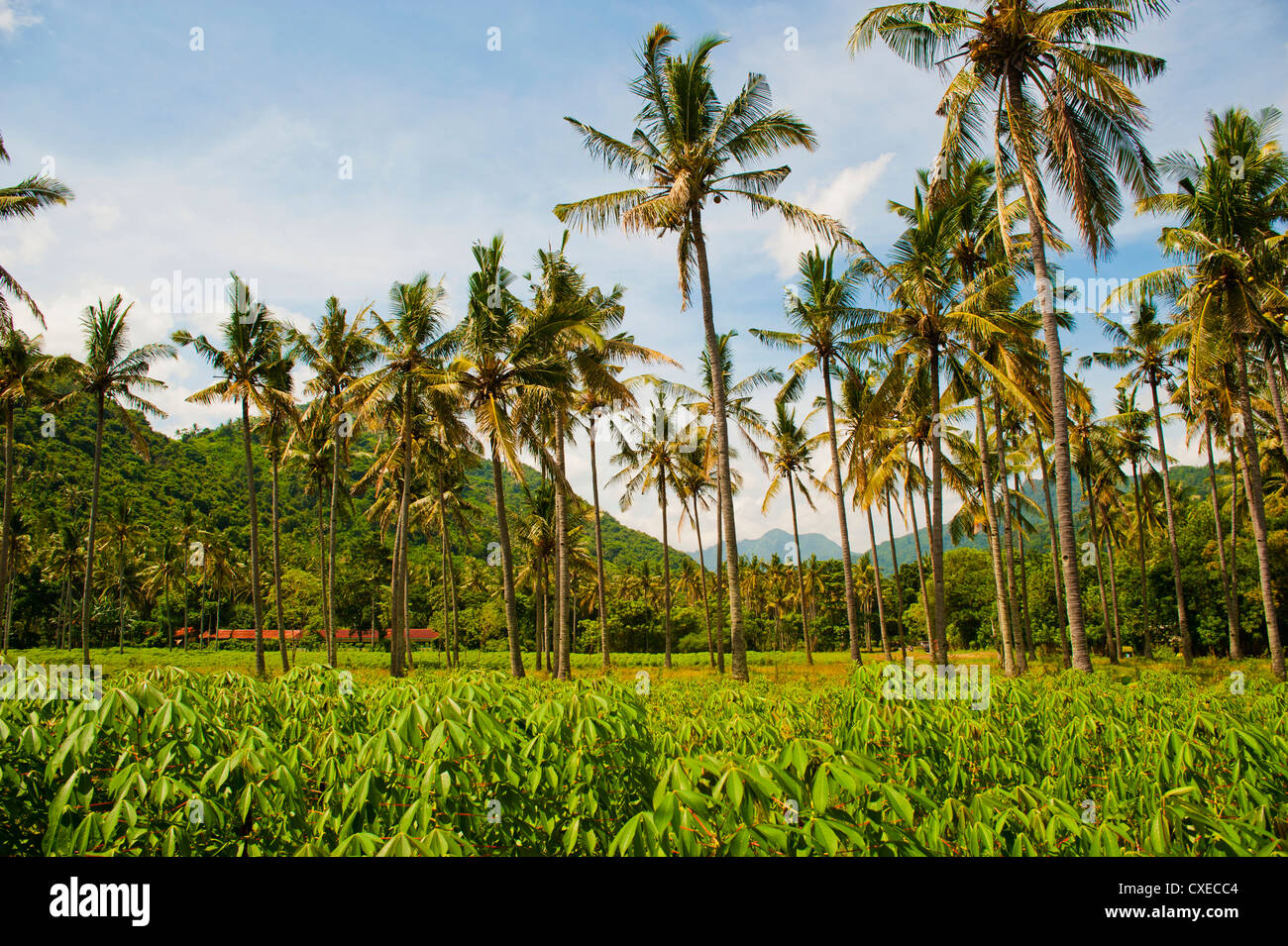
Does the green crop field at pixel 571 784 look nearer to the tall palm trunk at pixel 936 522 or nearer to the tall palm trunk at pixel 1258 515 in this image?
the tall palm trunk at pixel 936 522

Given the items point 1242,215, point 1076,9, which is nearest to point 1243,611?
point 1242,215

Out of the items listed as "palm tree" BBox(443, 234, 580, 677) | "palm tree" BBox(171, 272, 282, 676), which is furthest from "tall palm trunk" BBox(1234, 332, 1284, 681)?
"palm tree" BBox(171, 272, 282, 676)

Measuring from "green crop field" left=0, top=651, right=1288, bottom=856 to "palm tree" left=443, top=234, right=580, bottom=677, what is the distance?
1312 centimetres

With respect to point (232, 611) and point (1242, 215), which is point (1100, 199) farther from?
point (232, 611)

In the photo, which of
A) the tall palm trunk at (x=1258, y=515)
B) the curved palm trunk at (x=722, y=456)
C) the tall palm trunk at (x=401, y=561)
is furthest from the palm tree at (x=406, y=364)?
the tall palm trunk at (x=1258, y=515)

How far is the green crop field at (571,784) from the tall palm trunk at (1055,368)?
9.29 m

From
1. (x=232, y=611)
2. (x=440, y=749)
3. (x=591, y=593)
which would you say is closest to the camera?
(x=440, y=749)

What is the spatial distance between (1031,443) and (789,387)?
498 inches

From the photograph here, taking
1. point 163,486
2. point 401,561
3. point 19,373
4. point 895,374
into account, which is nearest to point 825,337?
point 895,374

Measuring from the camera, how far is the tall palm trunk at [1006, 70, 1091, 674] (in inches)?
472

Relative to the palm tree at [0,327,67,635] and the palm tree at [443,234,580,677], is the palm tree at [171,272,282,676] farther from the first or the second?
the palm tree at [443,234,580,677]

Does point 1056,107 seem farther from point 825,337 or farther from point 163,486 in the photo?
point 163,486

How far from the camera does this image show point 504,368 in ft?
57.1

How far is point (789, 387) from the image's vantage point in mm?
22469
